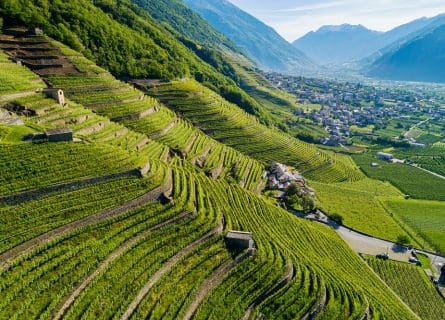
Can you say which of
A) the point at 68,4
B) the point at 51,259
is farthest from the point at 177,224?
the point at 68,4

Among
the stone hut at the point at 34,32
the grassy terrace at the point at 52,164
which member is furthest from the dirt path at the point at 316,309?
the stone hut at the point at 34,32

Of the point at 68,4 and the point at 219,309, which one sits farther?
the point at 68,4

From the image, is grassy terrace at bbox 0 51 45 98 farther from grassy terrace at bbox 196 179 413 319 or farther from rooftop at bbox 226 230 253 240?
rooftop at bbox 226 230 253 240

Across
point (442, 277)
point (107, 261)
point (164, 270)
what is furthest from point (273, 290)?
point (442, 277)

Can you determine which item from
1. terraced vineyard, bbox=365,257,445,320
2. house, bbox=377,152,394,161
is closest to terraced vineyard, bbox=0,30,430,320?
terraced vineyard, bbox=365,257,445,320

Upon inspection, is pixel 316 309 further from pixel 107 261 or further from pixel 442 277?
pixel 442 277

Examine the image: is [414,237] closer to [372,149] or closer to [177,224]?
[177,224]
